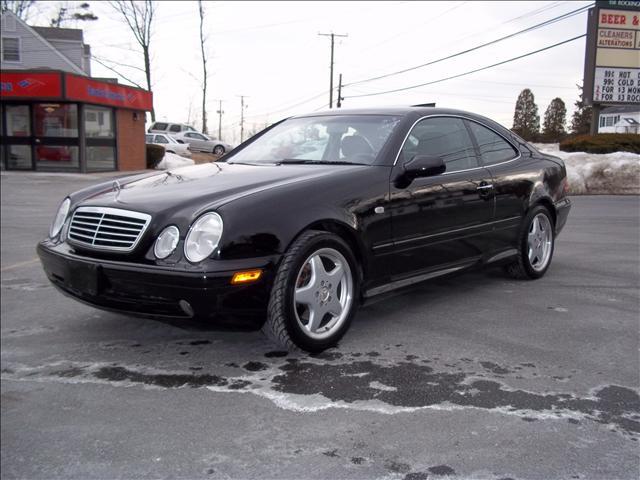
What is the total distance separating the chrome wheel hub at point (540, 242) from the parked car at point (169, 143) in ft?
95.1

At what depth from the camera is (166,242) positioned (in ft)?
10.8

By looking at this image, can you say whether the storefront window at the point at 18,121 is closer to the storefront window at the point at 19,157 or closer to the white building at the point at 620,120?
the storefront window at the point at 19,157

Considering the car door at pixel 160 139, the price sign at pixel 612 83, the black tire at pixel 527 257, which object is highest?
the price sign at pixel 612 83

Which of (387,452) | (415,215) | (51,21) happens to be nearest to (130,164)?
(415,215)

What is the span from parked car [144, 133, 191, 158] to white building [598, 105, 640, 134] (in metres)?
23.8

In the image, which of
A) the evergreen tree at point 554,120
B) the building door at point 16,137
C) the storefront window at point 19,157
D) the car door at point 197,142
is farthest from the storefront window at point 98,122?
the evergreen tree at point 554,120

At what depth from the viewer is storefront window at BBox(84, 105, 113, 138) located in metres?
23.0

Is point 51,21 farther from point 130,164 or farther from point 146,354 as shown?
point 146,354

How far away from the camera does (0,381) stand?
3.30m

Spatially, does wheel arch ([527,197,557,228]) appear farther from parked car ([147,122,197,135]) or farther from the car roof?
parked car ([147,122,197,135])

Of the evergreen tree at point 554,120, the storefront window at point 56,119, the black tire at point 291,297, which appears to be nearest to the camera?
the black tire at point 291,297

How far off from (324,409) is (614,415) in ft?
4.31

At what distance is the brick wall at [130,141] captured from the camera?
25000 millimetres

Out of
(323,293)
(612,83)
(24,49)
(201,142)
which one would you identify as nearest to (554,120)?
(612,83)
